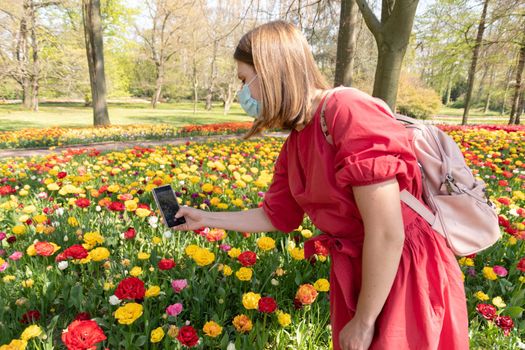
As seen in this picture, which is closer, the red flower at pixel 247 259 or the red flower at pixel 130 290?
the red flower at pixel 130 290

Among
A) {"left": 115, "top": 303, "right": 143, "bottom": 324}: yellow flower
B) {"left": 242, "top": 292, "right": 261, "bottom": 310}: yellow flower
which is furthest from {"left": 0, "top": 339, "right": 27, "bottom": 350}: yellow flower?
{"left": 242, "top": 292, "right": 261, "bottom": 310}: yellow flower

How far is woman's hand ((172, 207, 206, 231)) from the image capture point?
167 centimetres

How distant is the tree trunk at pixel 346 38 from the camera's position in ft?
27.0

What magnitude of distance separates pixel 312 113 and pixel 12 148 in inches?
324

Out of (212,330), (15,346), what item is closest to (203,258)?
(212,330)

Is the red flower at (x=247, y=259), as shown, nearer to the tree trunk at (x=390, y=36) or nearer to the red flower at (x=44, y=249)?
the red flower at (x=44, y=249)

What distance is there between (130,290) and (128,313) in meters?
0.09

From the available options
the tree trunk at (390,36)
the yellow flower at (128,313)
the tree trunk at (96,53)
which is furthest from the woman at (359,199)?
the tree trunk at (96,53)

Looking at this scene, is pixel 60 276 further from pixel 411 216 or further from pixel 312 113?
pixel 411 216

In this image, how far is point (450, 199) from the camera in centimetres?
110

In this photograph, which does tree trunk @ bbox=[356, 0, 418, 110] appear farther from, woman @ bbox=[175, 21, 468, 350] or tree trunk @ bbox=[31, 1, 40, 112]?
tree trunk @ bbox=[31, 1, 40, 112]

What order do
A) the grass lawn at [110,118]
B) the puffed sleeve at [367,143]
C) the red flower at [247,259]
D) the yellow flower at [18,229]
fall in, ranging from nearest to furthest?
the puffed sleeve at [367,143] → the red flower at [247,259] → the yellow flower at [18,229] → the grass lawn at [110,118]

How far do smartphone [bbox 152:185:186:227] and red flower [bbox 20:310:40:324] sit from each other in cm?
67

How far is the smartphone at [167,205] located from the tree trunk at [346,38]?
7.83 m
